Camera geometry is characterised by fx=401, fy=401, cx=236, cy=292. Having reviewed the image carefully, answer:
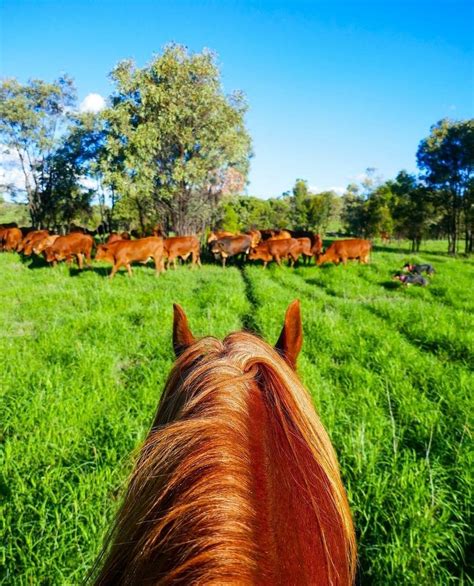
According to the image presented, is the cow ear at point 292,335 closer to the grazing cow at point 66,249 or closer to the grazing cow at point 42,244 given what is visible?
the grazing cow at point 66,249

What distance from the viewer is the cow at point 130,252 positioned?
45.8 feet

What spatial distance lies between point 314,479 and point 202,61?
23.1m

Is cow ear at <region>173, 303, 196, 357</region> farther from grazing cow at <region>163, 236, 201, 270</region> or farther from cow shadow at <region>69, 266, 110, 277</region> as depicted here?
grazing cow at <region>163, 236, 201, 270</region>

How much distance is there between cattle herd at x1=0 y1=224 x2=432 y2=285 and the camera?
14461 mm

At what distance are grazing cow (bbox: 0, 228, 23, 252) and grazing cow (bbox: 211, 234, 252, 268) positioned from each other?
10381mm

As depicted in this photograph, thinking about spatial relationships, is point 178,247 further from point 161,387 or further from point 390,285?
point 161,387

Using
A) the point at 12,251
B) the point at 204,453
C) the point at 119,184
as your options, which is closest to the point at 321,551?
the point at 204,453

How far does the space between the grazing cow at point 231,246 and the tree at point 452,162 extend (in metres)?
15.2

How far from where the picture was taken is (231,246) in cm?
1903

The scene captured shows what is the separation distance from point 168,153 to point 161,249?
28.5ft

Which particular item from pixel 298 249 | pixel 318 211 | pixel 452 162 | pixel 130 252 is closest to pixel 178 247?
pixel 130 252

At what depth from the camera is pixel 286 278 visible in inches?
534

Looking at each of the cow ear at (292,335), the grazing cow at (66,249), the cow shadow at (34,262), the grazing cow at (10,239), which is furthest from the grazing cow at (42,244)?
the cow ear at (292,335)

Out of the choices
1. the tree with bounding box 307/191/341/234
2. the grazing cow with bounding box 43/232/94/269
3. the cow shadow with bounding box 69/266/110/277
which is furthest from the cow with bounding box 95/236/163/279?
the tree with bounding box 307/191/341/234
